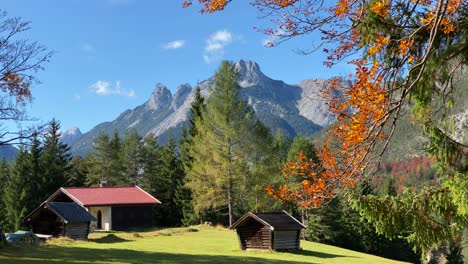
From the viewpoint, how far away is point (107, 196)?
49625mm

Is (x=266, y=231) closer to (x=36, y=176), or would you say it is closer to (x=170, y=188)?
(x=170, y=188)

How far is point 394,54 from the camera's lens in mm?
7445

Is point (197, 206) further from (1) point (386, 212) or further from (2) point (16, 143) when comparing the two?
(1) point (386, 212)

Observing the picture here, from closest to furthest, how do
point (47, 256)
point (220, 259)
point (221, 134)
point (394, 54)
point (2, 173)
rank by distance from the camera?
1. point (394, 54)
2. point (47, 256)
3. point (220, 259)
4. point (221, 134)
5. point (2, 173)

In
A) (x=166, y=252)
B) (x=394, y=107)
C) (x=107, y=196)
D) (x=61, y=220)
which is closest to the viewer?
(x=394, y=107)

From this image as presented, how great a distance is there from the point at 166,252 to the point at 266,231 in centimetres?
804

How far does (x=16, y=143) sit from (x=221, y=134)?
29455mm

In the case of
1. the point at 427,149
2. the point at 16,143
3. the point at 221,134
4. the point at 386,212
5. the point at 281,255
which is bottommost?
the point at 281,255

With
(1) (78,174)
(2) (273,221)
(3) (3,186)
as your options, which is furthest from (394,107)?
(3) (3,186)

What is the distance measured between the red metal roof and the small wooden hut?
7.30 meters

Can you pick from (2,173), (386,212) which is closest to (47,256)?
(386,212)

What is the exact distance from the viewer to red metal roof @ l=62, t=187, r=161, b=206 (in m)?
47.9


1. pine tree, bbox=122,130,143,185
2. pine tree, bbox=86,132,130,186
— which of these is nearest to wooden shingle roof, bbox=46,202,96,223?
pine tree, bbox=86,132,130,186

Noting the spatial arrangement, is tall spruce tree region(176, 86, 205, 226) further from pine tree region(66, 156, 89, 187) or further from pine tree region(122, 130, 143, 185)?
pine tree region(66, 156, 89, 187)
